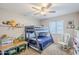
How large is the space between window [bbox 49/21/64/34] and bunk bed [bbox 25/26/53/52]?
9 centimetres

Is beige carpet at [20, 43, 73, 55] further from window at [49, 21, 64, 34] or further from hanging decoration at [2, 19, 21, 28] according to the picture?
hanging decoration at [2, 19, 21, 28]

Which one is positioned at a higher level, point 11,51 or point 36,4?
point 36,4

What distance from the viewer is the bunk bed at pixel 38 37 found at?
6.94 ft

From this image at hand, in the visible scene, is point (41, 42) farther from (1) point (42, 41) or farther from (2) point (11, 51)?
(2) point (11, 51)

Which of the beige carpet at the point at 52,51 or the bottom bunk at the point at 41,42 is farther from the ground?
the bottom bunk at the point at 41,42

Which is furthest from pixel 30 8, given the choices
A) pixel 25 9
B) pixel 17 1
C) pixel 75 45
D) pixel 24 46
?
pixel 75 45

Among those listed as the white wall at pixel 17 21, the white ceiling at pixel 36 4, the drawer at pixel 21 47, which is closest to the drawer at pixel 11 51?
the drawer at pixel 21 47

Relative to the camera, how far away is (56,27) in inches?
83.4

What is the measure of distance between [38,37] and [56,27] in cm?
37

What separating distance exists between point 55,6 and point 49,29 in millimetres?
418

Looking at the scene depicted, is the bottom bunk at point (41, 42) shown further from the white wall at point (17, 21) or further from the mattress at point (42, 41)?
the white wall at point (17, 21)

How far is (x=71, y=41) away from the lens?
2.07 meters

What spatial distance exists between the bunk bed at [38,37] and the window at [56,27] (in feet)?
0.30

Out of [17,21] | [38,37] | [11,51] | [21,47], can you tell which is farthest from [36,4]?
[11,51]
